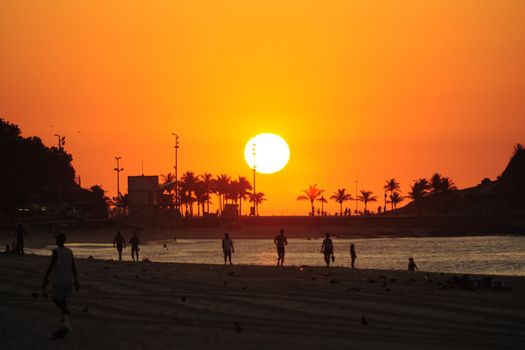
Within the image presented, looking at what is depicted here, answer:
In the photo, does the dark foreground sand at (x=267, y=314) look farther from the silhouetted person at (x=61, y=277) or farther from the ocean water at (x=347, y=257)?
the ocean water at (x=347, y=257)

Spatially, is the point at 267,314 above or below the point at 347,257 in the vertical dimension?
below

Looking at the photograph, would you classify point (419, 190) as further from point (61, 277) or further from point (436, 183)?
point (61, 277)

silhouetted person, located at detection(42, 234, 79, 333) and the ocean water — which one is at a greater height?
silhouetted person, located at detection(42, 234, 79, 333)

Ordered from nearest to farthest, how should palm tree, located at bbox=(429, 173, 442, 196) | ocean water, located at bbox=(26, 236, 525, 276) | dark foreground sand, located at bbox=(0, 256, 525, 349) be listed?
1. dark foreground sand, located at bbox=(0, 256, 525, 349)
2. ocean water, located at bbox=(26, 236, 525, 276)
3. palm tree, located at bbox=(429, 173, 442, 196)

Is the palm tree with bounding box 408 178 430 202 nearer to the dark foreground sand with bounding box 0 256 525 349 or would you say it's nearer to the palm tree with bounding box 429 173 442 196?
the palm tree with bounding box 429 173 442 196

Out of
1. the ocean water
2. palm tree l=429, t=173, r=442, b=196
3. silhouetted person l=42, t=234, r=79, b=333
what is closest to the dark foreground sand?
silhouetted person l=42, t=234, r=79, b=333

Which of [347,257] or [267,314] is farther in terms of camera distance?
[347,257]

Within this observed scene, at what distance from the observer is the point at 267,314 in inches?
693

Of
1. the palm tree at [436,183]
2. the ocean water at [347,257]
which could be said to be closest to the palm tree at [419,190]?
the palm tree at [436,183]

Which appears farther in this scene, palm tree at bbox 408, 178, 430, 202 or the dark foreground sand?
palm tree at bbox 408, 178, 430, 202

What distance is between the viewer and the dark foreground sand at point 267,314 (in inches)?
566

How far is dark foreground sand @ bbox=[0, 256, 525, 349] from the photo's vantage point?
14367 mm

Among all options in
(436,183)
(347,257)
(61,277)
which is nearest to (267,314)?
(61,277)

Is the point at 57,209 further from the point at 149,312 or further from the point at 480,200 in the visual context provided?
the point at 149,312
